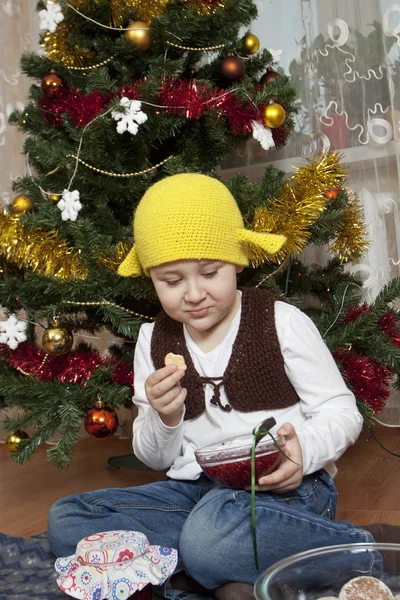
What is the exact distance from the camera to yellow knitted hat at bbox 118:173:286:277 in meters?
1.01

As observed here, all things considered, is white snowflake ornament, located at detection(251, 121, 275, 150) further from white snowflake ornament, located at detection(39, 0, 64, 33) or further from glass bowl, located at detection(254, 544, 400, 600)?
glass bowl, located at detection(254, 544, 400, 600)

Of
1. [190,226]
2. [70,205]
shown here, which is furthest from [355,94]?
[190,226]

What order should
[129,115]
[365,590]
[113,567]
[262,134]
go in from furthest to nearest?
[262,134], [129,115], [113,567], [365,590]

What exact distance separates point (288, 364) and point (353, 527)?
25cm

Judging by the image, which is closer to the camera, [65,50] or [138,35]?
[138,35]

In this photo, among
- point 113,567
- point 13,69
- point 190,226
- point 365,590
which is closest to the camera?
point 365,590

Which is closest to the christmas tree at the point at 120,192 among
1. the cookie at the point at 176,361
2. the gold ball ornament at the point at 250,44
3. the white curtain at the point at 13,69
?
the gold ball ornament at the point at 250,44

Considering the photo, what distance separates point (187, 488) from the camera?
113 centimetres

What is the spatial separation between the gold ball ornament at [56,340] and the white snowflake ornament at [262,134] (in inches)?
21.9

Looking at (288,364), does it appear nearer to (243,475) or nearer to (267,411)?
(267,411)

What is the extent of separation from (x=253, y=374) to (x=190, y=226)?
25 centimetres

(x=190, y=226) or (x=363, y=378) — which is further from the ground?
(x=190, y=226)

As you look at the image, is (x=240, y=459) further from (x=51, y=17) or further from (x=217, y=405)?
(x=51, y=17)

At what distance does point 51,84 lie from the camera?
1491mm
